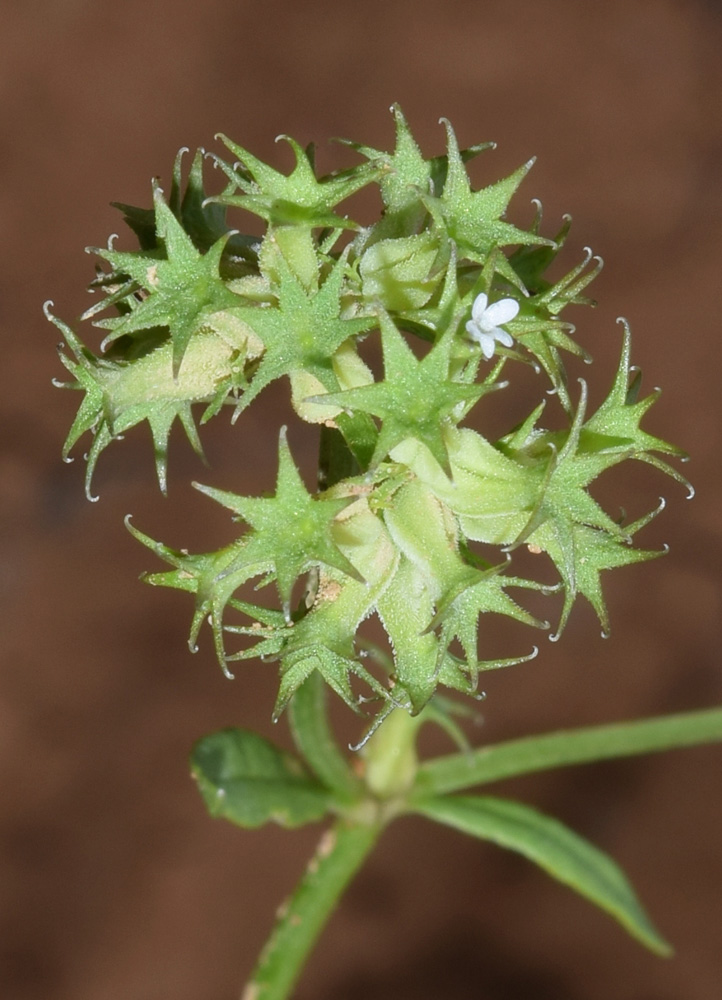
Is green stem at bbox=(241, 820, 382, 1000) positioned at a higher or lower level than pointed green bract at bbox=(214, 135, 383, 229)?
lower

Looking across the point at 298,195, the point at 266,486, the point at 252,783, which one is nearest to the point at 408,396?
the point at 298,195

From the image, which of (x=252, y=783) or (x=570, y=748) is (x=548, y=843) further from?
(x=252, y=783)

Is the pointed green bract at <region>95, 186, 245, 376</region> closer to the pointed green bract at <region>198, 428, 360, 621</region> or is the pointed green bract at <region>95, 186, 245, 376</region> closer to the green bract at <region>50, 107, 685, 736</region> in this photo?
the green bract at <region>50, 107, 685, 736</region>

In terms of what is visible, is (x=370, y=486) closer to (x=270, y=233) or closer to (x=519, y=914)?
(x=270, y=233)

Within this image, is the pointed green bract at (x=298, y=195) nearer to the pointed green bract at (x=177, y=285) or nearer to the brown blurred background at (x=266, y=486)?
the pointed green bract at (x=177, y=285)

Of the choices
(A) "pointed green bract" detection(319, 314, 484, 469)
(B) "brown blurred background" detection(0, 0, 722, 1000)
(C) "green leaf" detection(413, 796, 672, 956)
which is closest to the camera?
(A) "pointed green bract" detection(319, 314, 484, 469)

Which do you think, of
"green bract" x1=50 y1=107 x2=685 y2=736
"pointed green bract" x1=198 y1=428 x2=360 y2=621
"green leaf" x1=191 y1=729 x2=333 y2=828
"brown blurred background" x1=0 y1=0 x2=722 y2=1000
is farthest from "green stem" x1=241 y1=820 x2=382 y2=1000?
"pointed green bract" x1=198 y1=428 x2=360 y2=621

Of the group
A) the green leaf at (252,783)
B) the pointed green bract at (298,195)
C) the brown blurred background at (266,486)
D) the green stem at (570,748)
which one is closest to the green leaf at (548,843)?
the green stem at (570,748)
